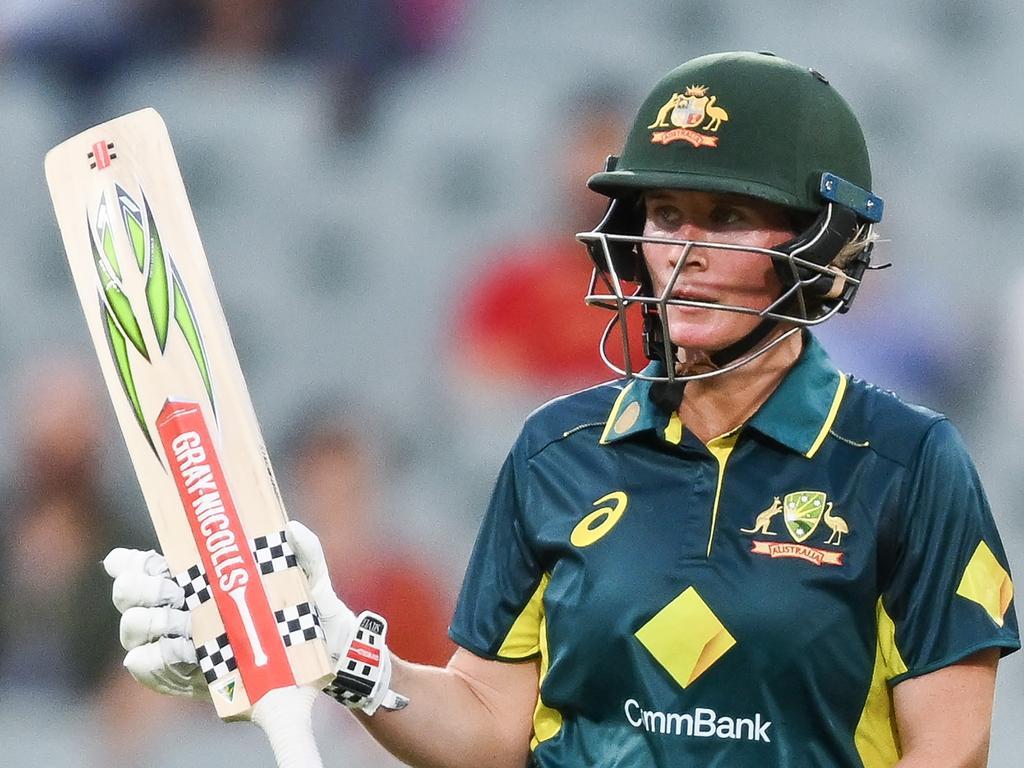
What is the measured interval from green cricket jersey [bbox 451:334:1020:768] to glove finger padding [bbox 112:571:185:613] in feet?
1.49

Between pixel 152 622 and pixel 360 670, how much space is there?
0.85ft

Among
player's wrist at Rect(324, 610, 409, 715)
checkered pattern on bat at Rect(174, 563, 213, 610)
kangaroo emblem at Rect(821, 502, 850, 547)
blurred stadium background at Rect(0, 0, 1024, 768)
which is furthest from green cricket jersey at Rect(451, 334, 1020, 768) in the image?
blurred stadium background at Rect(0, 0, 1024, 768)

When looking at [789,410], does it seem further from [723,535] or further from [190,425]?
[190,425]

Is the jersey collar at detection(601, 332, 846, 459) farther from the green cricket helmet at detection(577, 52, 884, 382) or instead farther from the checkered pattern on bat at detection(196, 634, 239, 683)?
the checkered pattern on bat at detection(196, 634, 239, 683)

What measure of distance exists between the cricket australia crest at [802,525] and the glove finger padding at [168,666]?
2.19 ft

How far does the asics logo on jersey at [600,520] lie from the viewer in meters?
1.93

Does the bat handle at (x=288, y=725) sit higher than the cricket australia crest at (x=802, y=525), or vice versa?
the cricket australia crest at (x=802, y=525)

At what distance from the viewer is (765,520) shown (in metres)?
1.87

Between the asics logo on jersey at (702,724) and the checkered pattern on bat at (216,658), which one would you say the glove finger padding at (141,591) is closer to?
the checkered pattern on bat at (216,658)

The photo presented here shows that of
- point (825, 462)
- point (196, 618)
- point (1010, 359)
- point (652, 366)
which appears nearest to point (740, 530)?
point (825, 462)

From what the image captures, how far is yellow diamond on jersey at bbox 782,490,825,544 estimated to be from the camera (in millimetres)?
1842

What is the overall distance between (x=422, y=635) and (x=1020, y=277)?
1723 mm

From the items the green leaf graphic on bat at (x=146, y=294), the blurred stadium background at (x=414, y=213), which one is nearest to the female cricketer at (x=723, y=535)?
the green leaf graphic on bat at (x=146, y=294)

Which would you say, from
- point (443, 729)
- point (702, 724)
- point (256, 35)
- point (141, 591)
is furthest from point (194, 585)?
point (256, 35)
